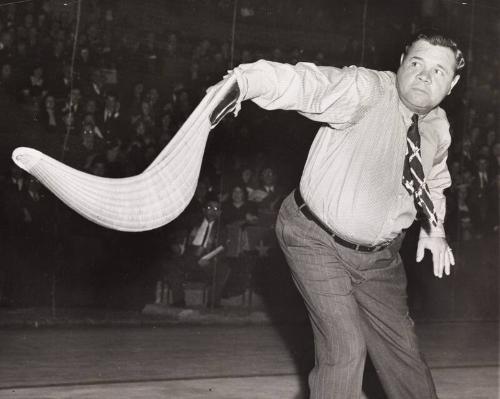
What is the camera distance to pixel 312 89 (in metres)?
2.72

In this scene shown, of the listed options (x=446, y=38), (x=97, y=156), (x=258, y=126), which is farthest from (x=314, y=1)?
(x=446, y=38)

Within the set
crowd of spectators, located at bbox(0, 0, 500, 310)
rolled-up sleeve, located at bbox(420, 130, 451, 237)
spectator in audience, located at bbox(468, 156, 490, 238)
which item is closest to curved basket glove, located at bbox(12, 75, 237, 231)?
A: rolled-up sleeve, located at bbox(420, 130, 451, 237)

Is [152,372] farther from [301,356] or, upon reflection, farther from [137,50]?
[137,50]

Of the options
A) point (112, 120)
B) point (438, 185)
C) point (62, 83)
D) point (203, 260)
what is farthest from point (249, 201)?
point (438, 185)

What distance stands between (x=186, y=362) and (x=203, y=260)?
263 centimetres

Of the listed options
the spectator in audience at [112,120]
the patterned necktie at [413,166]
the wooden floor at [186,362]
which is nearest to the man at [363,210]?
the patterned necktie at [413,166]

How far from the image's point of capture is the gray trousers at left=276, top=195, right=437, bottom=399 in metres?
2.98

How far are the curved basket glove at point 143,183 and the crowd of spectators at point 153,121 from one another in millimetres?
5013

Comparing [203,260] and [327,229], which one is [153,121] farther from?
[327,229]

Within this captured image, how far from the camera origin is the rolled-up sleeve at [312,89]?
2549 mm

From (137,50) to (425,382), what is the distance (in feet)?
18.1

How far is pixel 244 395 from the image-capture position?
452cm

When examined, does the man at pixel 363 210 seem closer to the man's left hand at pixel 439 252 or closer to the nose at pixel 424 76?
the nose at pixel 424 76

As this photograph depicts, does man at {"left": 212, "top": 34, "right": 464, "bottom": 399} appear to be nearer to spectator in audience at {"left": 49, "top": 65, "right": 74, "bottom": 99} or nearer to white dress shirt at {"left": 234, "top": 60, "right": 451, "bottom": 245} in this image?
white dress shirt at {"left": 234, "top": 60, "right": 451, "bottom": 245}
